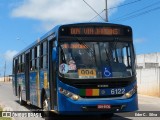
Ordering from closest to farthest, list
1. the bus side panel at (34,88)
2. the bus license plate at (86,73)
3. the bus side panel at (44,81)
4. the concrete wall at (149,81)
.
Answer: the bus license plate at (86,73), the bus side panel at (44,81), the bus side panel at (34,88), the concrete wall at (149,81)

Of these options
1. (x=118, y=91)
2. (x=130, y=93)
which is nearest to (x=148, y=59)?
(x=130, y=93)

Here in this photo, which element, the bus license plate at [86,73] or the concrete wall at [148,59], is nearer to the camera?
the bus license plate at [86,73]

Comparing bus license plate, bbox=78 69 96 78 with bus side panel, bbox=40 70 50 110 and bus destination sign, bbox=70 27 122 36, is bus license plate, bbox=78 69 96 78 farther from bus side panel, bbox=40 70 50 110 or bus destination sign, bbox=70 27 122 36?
bus side panel, bbox=40 70 50 110

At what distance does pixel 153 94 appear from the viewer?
32188 millimetres

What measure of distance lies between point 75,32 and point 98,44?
0.79 m

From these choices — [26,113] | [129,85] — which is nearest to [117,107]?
[129,85]

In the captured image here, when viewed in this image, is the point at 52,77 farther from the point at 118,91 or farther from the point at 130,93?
the point at 130,93

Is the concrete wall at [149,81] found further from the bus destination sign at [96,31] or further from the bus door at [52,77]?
the bus destination sign at [96,31]

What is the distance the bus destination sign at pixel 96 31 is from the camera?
13181mm

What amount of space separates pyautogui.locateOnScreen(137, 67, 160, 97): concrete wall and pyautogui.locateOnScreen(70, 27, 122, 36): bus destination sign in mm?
18507

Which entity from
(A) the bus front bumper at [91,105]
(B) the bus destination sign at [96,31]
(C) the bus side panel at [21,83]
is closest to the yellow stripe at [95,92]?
(A) the bus front bumper at [91,105]

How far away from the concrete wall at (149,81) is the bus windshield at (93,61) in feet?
61.3

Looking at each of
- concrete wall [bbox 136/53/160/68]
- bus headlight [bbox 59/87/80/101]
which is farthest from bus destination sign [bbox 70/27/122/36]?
concrete wall [bbox 136/53/160/68]

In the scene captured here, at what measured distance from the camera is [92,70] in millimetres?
12688
